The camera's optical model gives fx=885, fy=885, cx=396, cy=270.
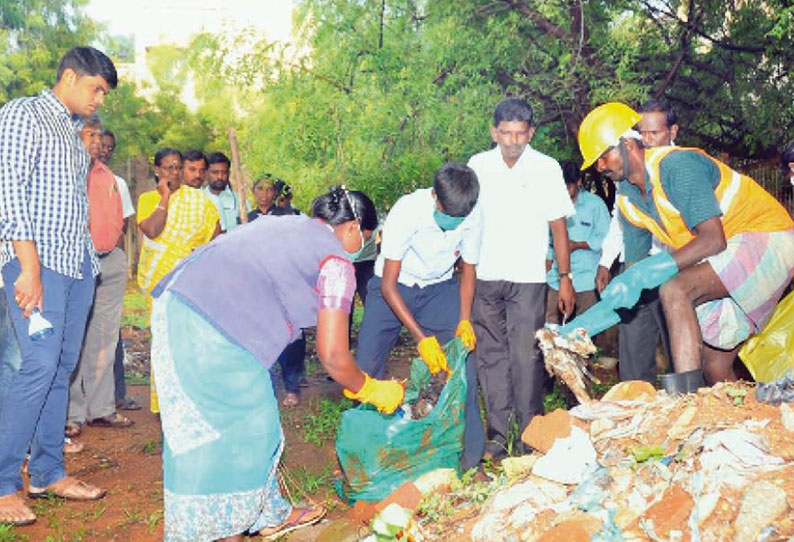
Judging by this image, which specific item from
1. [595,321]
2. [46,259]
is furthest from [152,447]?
[595,321]

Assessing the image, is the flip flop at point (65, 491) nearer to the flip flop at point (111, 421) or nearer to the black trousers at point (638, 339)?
the flip flop at point (111, 421)

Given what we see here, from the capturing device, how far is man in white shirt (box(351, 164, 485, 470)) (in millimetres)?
4305

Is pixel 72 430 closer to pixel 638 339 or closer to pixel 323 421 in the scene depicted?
pixel 323 421

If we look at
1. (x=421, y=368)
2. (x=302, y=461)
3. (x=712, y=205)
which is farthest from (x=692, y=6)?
(x=302, y=461)

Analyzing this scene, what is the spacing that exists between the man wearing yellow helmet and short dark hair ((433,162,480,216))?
57 centimetres

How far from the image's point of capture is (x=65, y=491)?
4254 millimetres

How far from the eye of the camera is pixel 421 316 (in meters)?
4.68

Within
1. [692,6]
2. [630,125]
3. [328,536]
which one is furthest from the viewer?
[692,6]

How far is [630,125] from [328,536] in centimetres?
230

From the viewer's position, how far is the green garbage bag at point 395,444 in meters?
3.95

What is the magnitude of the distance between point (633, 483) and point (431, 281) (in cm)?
185

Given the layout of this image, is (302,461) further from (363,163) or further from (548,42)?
(548,42)

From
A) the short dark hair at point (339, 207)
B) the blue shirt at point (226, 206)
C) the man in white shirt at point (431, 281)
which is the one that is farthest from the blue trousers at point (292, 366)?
the short dark hair at point (339, 207)

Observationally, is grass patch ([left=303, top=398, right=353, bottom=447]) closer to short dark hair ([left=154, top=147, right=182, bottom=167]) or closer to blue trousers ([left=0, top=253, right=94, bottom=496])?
blue trousers ([left=0, top=253, right=94, bottom=496])
